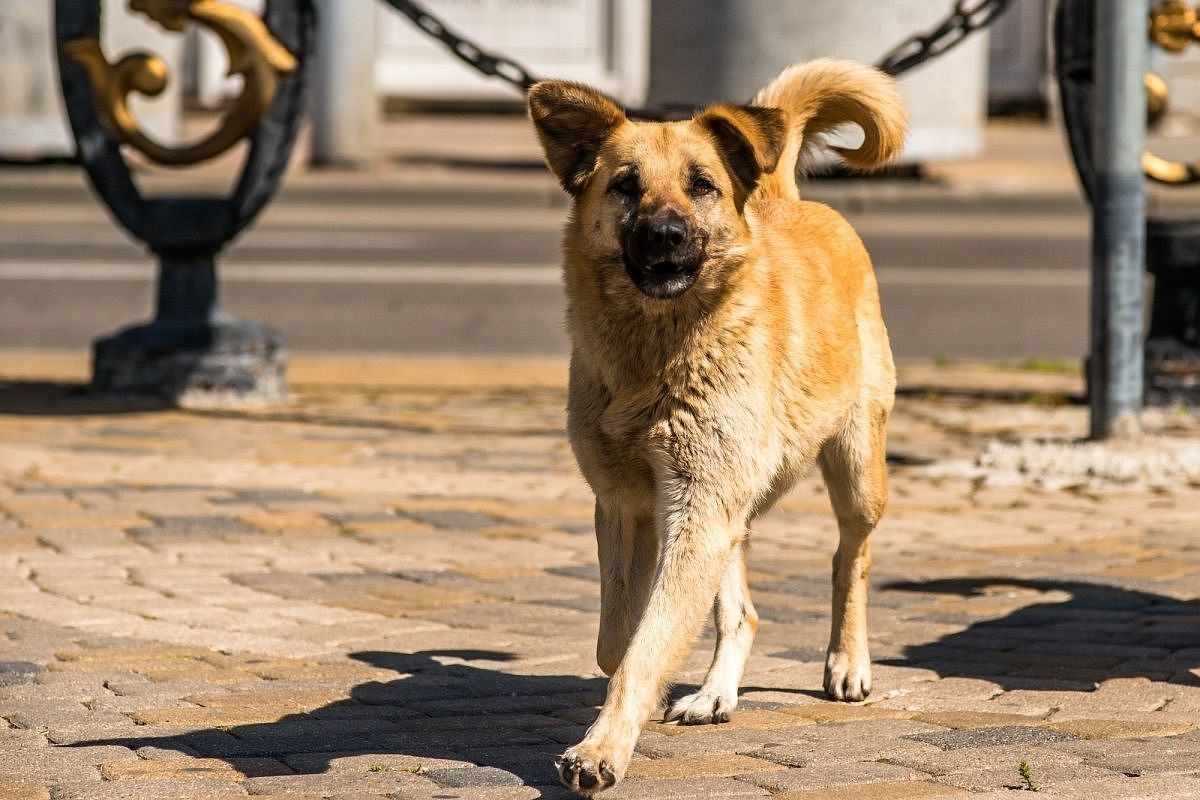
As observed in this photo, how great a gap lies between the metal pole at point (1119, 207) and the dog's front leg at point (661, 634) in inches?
149

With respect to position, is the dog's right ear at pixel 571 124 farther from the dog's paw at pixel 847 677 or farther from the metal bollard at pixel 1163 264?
the metal bollard at pixel 1163 264

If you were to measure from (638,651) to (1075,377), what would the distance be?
6.57m

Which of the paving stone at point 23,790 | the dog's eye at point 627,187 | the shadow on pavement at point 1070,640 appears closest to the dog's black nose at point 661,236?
the dog's eye at point 627,187

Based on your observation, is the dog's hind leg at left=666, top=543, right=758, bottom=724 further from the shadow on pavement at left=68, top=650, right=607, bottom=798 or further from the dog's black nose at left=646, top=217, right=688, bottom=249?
the dog's black nose at left=646, top=217, right=688, bottom=249

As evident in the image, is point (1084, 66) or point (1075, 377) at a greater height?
point (1084, 66)

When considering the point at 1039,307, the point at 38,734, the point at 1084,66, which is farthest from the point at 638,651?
the point at 1039,307

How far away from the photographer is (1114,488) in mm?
7238

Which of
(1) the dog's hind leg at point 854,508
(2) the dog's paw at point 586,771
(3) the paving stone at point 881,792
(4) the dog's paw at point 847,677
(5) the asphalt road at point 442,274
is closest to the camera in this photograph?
(2) the dog's paw at point 586,771

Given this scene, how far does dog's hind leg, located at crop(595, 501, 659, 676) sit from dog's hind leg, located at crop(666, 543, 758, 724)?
20 cm

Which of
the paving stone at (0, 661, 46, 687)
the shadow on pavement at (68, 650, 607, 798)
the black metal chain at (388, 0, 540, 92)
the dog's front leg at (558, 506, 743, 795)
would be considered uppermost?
the black metal chain at (388, 0, 540, 92)

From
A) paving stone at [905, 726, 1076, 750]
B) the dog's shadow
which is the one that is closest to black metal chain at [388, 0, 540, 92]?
the dog's shadow

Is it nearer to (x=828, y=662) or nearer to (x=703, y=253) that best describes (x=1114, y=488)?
(x=828, y=662)

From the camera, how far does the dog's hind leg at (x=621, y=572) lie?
4332mm

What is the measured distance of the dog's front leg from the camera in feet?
12.2
